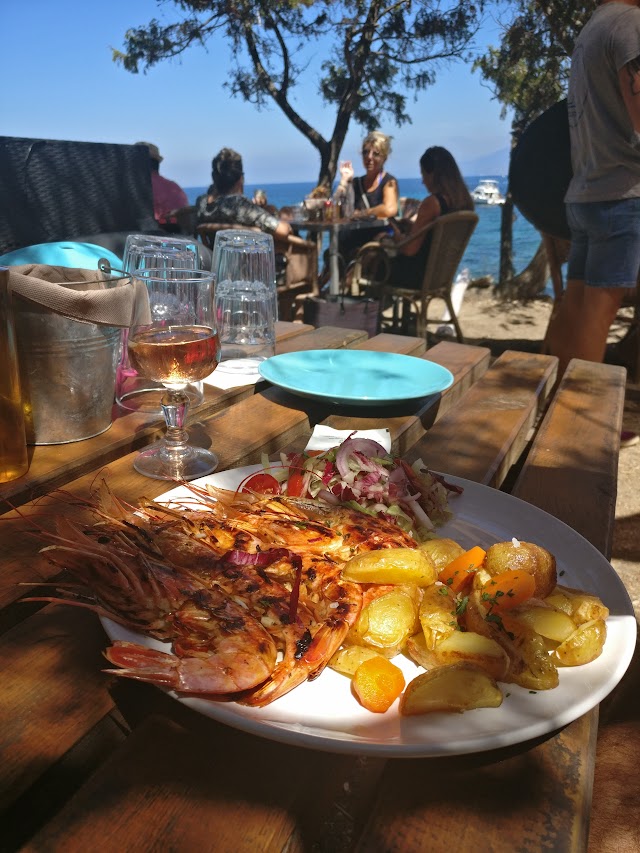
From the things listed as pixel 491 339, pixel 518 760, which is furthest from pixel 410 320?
pixel 518 760

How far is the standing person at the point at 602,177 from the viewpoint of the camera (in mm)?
3357

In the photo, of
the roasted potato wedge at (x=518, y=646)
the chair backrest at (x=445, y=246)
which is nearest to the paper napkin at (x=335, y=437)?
the roasted potato wedge at (x=518, y=646)

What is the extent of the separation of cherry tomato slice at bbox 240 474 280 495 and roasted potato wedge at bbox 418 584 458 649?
1.49ft

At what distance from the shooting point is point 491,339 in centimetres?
805

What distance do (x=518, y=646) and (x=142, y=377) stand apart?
5.09 feet

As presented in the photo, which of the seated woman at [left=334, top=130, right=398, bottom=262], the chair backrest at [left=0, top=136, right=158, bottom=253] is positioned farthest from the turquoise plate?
the seated woman at [left=334, top=130, right=398, bottom=262]

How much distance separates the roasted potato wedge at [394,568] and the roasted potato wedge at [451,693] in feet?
0.77

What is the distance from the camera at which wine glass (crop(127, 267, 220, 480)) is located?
1425mm

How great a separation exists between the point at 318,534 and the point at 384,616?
1.05 feet

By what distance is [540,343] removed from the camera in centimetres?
754

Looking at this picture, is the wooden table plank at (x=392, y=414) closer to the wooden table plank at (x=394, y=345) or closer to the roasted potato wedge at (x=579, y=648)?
the wooden table plank at (x=394, y=345)

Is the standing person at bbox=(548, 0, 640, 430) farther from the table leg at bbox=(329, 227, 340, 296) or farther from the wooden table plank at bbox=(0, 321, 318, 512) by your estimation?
the table leg at bbox=(329, 227, 340, 296)

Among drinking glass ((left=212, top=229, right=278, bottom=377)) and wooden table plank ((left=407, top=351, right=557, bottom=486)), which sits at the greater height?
drinking glass ((left=212, top=229, right=278, bottom=377))

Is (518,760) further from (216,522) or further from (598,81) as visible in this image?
(598,81)
